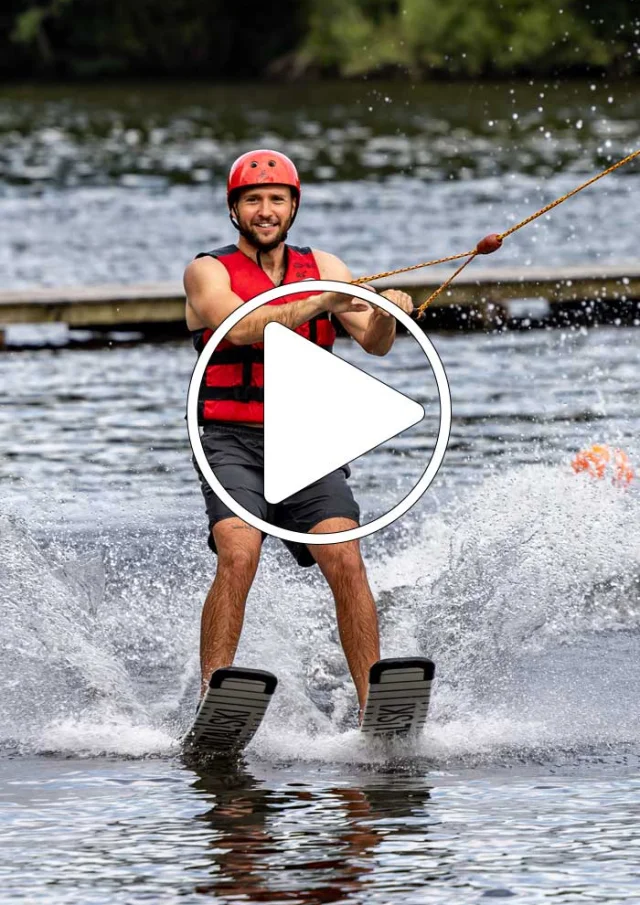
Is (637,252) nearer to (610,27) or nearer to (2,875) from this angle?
(2,875)

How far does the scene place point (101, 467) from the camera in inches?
479

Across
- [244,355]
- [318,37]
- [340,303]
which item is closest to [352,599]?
[244,355]

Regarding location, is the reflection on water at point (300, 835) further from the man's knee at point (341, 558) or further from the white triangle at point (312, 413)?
the white triangle at point (312, 413)

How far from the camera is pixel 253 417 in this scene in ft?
22.3

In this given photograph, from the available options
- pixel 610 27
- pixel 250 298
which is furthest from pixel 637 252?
pixel 610 27

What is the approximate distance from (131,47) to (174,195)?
44.2m

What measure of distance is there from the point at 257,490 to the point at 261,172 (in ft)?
3.51

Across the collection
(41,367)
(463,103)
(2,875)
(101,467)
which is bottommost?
(2,875)

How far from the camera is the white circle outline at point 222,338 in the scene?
6160 mm

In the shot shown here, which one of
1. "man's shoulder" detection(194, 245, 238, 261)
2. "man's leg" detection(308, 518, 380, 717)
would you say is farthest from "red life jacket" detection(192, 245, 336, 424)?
"man's leg" detection(308, 518, 380, 717)

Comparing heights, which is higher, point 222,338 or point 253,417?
point 222,338

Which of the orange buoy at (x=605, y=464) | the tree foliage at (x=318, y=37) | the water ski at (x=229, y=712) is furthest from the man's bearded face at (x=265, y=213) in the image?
the tree foliage at (x=318, y=37)

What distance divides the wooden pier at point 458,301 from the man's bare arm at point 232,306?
1014 cm

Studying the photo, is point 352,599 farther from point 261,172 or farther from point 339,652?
point 339,652
